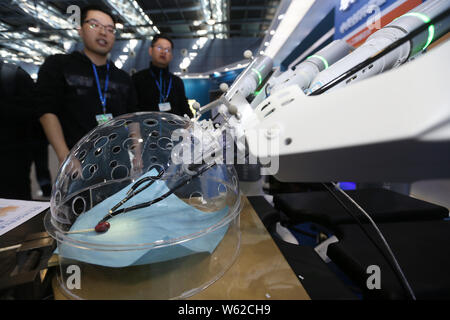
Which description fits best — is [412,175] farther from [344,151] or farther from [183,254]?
[183,254]

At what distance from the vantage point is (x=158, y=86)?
1397mm

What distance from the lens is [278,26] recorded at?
1947 millimetres

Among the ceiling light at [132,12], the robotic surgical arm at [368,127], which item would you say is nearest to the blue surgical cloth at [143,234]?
the robotic surgical arm at [368,127]

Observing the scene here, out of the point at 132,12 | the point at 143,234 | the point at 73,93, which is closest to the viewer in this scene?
the point at 143,234

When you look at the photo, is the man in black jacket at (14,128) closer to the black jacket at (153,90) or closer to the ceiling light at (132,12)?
the black jacket at (153,90)

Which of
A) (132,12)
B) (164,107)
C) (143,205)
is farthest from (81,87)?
(132,12)

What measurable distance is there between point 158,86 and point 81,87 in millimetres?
513

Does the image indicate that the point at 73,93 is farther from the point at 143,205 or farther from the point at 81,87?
the point at 143,205

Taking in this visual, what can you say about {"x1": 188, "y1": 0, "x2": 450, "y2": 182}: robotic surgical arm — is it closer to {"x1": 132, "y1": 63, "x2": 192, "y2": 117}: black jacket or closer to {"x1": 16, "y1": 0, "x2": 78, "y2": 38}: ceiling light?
{"x1": 132, "y1": 63, "x2": 192, "y2": 117}: black jacket

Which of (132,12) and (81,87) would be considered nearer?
(81,87)

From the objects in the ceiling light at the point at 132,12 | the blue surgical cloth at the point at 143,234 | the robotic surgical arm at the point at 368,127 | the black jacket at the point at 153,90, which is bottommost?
the blue surgical cloth at the point at 143,234

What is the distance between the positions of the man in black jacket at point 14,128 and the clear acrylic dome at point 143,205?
0.88 meters

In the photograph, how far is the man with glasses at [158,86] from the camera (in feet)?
4.42
